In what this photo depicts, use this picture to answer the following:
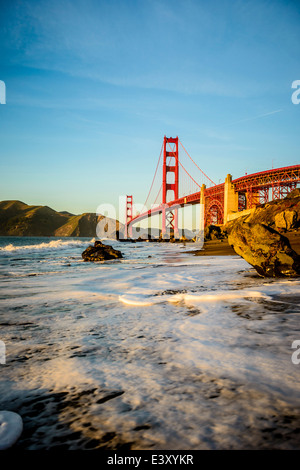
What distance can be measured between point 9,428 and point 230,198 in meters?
37.3

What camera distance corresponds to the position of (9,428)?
1.04 meters

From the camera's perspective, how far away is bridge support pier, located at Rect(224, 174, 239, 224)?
3553 centimetres

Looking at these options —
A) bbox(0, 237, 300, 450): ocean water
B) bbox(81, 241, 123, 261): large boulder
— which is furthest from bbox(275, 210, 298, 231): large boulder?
bbox(0, 237, 300, 450): ocean water

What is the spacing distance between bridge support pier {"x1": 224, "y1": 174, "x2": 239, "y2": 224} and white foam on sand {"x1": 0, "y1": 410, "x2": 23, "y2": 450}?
119 feet

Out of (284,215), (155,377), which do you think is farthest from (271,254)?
(284,215)

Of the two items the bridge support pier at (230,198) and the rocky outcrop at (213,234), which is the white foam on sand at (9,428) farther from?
the bridge support pier at (230,198)

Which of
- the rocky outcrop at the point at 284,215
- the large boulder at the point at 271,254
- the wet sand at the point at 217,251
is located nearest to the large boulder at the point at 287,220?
the rocky outcrop at the point at 284,215

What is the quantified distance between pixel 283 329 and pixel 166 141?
192ft

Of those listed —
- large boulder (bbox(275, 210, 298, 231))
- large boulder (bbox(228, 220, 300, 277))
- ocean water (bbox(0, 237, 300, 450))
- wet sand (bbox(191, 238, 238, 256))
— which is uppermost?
large boulder (bbox(275, 210, 298, 231))

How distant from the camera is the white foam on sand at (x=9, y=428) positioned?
0.98 metres

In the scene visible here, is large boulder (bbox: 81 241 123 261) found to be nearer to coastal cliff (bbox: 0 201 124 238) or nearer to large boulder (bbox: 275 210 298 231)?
large boulder (bbox: 275 210 298 231)
